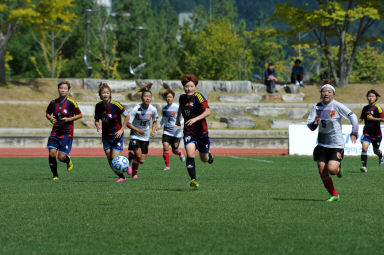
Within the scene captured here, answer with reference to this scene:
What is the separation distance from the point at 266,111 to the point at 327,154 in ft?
86.5

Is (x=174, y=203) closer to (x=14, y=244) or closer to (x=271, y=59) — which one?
(x=14, y=244)

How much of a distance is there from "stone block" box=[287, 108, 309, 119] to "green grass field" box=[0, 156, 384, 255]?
848 inches

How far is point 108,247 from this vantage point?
20.5 ft

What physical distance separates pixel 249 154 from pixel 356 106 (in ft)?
43.8

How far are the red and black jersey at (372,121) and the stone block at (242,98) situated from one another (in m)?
20.2

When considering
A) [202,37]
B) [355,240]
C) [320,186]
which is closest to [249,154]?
[320,186]

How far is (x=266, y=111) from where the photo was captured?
36344 mm

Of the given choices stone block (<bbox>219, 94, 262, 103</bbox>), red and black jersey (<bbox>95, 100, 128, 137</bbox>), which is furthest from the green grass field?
stone block (<bbox>219, 94, 262, 103</bbox>)

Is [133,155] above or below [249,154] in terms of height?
above

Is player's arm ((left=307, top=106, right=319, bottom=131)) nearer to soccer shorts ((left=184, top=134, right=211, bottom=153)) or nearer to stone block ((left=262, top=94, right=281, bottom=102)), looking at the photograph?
soccer shorts ((left=184, top=134, right=211, bottom=153))

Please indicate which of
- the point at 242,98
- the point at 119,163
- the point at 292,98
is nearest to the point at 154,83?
the point at 242,98

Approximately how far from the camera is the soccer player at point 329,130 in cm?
995

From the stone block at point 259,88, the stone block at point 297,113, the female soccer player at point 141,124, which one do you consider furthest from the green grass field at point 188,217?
the stone block at point 259,88

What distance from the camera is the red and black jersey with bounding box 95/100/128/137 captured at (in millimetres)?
13109
